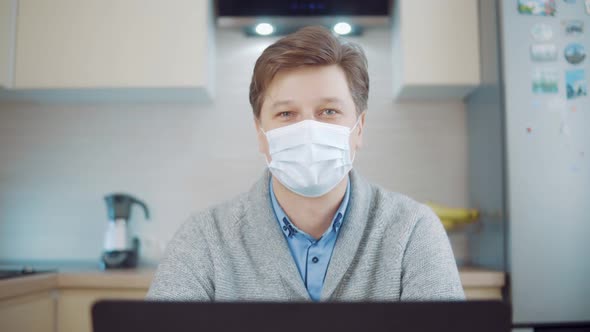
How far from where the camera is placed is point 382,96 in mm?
2252

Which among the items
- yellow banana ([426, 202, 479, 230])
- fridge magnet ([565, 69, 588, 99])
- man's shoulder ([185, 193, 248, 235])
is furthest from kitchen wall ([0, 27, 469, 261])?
man's shoulder ([185, 193, 248, 235])

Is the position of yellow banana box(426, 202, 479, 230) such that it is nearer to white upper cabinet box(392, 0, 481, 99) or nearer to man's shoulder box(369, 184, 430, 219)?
white upper cabinet box(392, 0, 481, 99)

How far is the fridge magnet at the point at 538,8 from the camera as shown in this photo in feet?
5.86

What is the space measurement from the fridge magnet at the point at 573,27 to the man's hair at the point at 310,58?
39.8 inches

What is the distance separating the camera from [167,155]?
7.31ft

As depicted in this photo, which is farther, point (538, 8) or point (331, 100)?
point (538, 8)

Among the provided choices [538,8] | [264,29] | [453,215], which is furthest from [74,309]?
[538,8]

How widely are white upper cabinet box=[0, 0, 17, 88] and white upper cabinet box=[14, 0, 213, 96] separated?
24 mm

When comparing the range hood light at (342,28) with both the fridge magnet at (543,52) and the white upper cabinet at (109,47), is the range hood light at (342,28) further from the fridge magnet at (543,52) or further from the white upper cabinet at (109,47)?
the fridge magnet at (543,52)

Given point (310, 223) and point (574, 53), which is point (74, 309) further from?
point (574, 53)

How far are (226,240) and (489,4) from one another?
139cm

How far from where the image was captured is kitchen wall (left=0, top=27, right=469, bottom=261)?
2.21 m

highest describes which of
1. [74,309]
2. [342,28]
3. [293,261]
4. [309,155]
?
[342,28]

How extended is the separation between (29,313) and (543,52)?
1.93 metres
